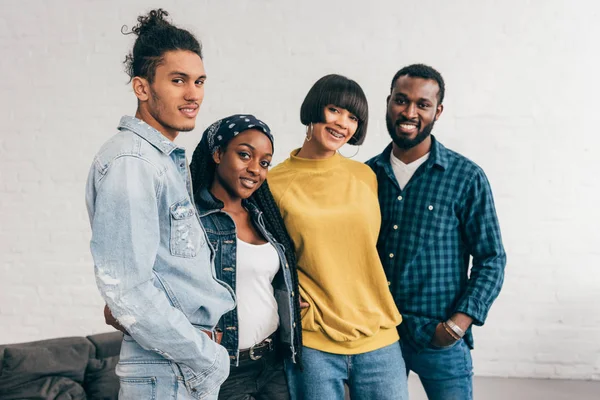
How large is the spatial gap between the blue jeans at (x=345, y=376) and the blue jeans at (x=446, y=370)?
181mm

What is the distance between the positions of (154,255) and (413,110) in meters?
1.18

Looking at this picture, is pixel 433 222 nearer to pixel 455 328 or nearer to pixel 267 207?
pixel 455 328

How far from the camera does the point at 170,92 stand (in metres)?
1.47

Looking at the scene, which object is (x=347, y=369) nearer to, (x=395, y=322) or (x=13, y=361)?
(x=395, y=322)

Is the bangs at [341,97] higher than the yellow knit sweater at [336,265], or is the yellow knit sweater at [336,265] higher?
the bangs at [341,97]

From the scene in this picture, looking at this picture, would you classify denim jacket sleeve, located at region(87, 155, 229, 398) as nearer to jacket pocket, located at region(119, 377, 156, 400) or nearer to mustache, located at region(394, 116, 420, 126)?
jacket pocket, located at region(119, 377, 156, 400)

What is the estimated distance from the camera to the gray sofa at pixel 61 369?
103 inches

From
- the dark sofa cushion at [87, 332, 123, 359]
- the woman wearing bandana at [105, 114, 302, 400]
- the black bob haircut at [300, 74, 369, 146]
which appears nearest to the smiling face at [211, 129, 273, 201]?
the woman wearing bandana at [105, 114, 302, 400]

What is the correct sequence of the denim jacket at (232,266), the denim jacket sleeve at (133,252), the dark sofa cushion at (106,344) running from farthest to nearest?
the dark sofa cushion at (106,344)
the denim jacket at (232,266)
the denim jacket sleeve at (133,252)

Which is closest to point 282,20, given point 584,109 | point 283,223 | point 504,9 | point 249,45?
point 249,45

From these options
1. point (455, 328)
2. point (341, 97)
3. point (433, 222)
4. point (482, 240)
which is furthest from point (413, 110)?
point (455, 328)

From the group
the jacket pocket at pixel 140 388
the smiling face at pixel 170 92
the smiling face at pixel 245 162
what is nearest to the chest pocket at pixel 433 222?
the smiling face at pixel 245 162

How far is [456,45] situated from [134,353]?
9.31 feet

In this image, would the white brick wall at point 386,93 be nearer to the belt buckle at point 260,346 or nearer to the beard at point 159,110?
the belt buckle at point 260,346
